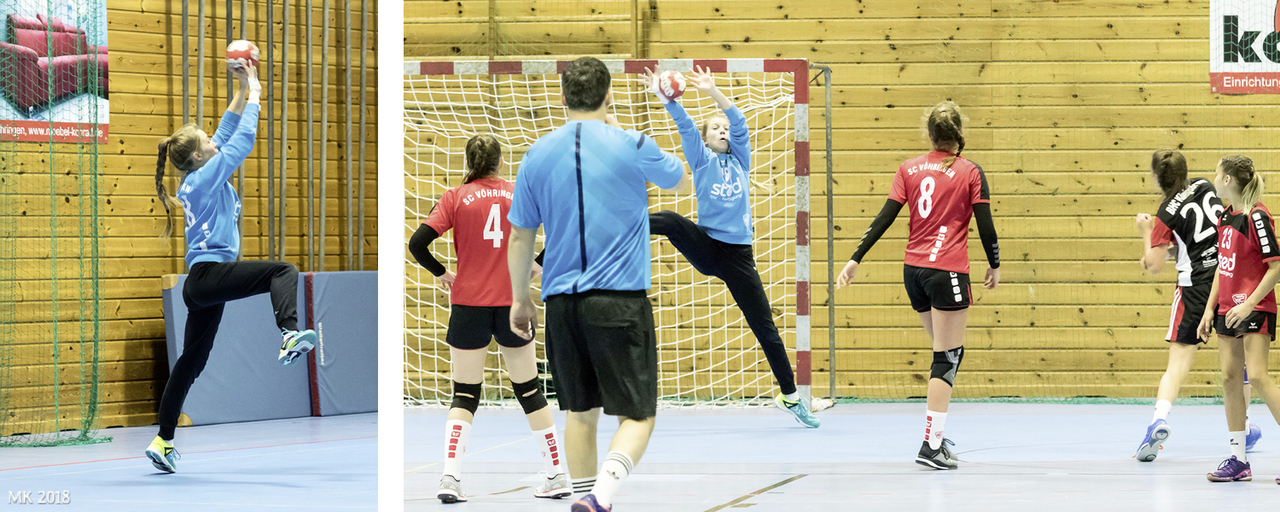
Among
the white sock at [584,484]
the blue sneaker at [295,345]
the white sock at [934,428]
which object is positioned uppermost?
the blue sneaker at [295,345]

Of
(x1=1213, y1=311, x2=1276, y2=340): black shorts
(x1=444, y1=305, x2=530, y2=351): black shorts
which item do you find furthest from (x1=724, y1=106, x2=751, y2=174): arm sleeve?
(x1=1213, y1=311, x2=1276, y2=340): black shorts

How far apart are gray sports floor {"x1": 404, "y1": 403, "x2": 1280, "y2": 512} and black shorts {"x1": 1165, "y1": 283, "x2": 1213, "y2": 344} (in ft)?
2.04

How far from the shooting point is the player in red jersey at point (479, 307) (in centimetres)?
478

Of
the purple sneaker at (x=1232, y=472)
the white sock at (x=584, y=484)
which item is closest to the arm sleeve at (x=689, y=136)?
the white sock at (x=584, y=484)

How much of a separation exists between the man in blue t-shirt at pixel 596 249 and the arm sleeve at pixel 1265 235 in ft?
9.00

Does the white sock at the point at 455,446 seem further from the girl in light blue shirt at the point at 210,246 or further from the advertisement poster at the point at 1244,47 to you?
the advertisement poster at the point at 1244,47

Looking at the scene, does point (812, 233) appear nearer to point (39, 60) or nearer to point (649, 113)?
point (649, 113)

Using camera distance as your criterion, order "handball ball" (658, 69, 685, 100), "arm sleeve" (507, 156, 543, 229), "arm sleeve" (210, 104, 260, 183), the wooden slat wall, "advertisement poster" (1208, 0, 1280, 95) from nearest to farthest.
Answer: "arm sleeve" (507, 156, 543, 229), "handball ball" (658, 69, 685, 100), "arm sleeve" (210, 104, 260, 183), the wooden slat wall, "advertisement poster" (1208, 0, 1280, 95)

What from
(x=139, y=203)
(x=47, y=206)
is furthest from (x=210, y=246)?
(x=139, y=203)

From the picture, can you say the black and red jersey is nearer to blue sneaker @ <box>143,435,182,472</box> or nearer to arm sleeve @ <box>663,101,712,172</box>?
arm sleeve @ <box>663,101,712,172</box>

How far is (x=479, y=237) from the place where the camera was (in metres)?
4.83

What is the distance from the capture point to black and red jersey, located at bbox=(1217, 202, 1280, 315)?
4.84 metres

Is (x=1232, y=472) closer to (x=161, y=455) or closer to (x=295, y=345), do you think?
(x=295, y=345)

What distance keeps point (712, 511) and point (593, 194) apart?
4.67 feet
